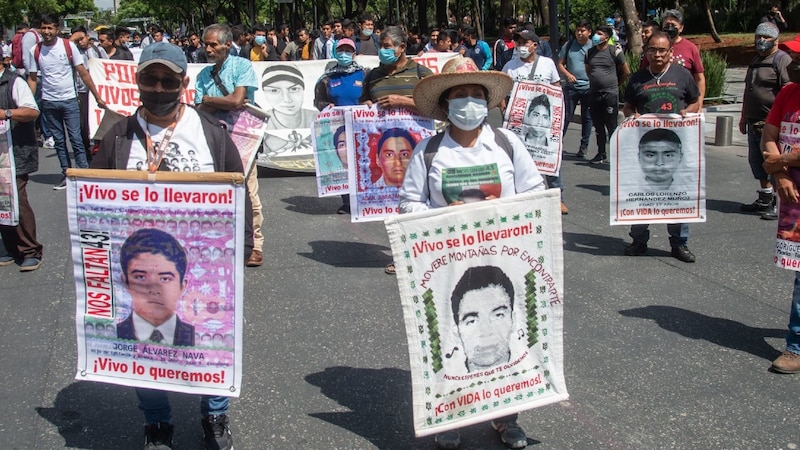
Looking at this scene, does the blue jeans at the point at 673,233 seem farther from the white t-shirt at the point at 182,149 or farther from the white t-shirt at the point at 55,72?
the white t-shirt at the point at 55,72

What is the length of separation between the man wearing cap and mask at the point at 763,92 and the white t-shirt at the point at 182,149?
636 cm

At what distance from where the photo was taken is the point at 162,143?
3.97 m

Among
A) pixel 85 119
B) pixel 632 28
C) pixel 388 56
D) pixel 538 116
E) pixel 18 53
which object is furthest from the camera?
pixel 632 28

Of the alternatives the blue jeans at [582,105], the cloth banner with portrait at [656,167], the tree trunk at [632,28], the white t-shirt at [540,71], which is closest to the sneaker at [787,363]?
the cloth banner with portrait at [656,167]

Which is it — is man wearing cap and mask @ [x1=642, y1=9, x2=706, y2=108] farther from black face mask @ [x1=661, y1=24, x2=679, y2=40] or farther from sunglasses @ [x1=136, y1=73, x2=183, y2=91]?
sunglasses @ [x1=136, y1=73, x2=183, y2=91]

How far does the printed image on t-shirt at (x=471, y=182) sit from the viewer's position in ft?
13.4

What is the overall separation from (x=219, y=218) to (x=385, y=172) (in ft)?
12.8

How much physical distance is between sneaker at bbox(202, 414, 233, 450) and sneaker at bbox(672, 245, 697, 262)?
449cm

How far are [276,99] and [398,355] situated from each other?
307 inches

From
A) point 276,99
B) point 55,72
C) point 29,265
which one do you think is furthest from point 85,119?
point 29,265

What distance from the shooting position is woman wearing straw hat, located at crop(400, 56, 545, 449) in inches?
159

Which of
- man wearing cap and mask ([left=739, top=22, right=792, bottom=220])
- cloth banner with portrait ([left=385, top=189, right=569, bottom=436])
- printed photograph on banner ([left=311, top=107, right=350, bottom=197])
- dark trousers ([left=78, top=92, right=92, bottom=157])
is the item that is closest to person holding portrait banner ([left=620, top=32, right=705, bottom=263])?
man wearing cap and mask ([left=739, top=22, right=792, bottom=220])

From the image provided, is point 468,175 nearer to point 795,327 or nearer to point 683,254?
point 795,327

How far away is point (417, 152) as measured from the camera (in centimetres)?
415
